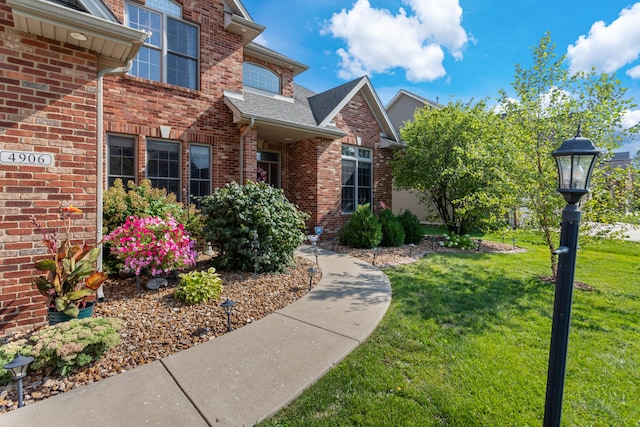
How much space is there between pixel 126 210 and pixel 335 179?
6.59 meters

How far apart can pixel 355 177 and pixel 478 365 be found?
350 inches

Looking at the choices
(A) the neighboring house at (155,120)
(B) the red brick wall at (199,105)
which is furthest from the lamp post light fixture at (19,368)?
(B) the red brick wall at (199,105)

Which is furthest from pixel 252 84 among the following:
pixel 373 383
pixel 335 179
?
pixel 373 383

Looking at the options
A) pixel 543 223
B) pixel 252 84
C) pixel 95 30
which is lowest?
pixel 543 223

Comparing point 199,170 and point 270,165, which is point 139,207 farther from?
point 270,165

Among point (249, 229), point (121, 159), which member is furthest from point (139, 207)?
point (121, 159)

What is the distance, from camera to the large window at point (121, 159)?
23.0 ft

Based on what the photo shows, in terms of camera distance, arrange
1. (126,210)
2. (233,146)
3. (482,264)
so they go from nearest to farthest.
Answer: (126,210) → (482,264) → (233,146)

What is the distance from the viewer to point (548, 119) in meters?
5.71

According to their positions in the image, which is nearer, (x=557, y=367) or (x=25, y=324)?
(x=557, y=367)

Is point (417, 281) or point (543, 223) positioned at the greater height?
point (543, 223)

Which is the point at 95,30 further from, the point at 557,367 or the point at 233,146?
the point at 557,367

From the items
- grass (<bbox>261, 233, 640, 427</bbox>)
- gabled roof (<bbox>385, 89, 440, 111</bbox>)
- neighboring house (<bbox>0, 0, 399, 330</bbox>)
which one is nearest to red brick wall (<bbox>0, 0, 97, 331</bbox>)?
neighboring house (<bbox>0, 0, 399, 330</bbox>)

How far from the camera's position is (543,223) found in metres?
5.93
